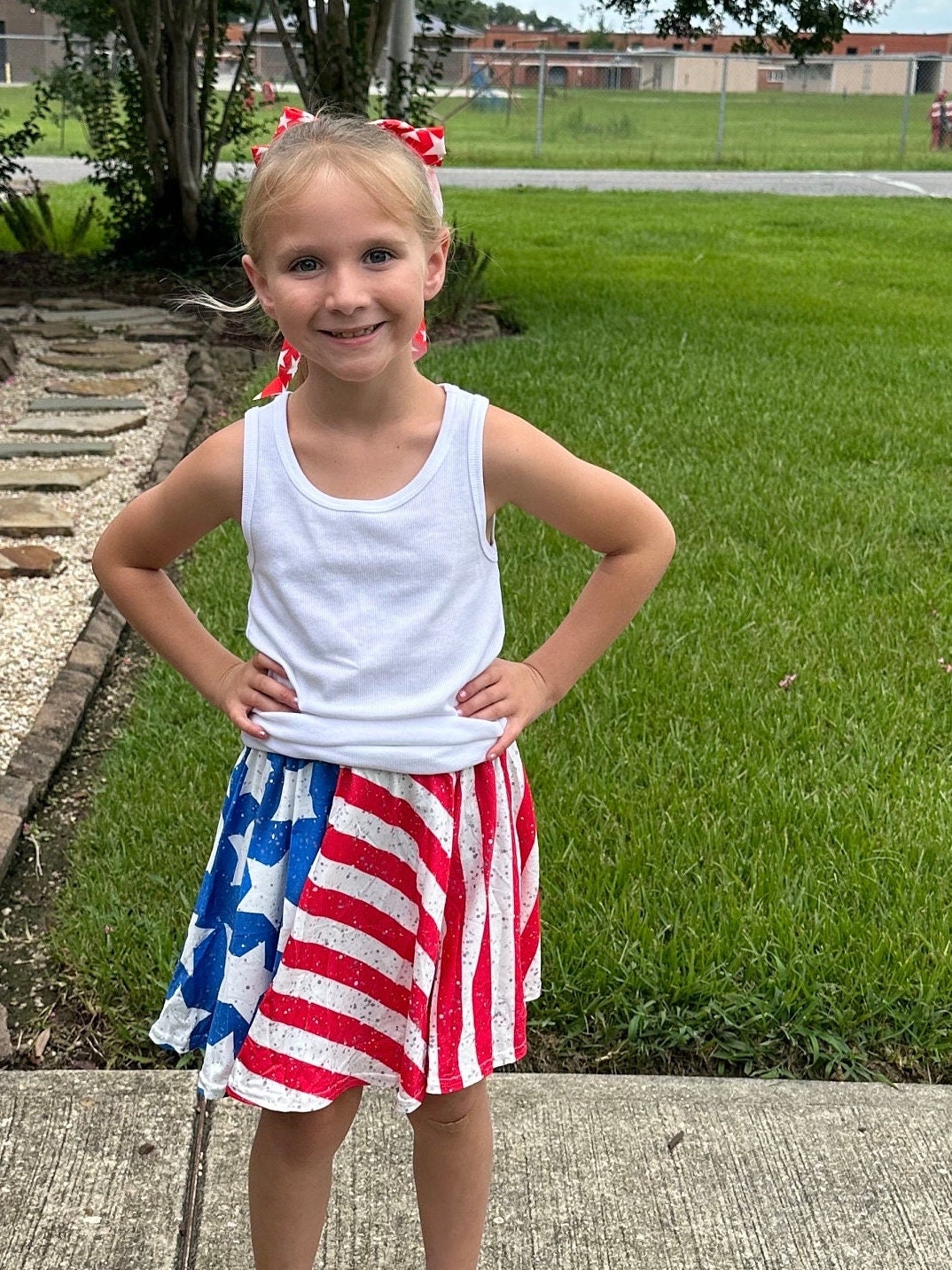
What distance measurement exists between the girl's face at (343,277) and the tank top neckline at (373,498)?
0.09 metres

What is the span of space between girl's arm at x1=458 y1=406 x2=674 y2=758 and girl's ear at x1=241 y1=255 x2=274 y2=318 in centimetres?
27

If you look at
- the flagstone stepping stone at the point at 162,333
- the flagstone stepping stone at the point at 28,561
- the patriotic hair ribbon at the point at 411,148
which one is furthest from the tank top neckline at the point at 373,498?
the flagstone stepping stone at the point at 162,333

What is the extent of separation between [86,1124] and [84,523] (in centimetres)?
310

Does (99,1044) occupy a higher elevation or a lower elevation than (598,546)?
lower

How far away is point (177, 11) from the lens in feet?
29.6

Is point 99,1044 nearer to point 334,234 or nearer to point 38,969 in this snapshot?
point 38,969

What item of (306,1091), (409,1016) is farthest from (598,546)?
(306,1091)

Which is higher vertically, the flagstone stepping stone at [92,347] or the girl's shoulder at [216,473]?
the girl's shoulder at [216,473]

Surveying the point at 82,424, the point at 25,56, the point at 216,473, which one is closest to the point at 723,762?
the point at 216,473

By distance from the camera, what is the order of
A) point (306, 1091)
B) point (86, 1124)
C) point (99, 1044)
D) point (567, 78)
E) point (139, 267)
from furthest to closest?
point (567, 78)
point (139, 267)
point (99, 1044)
point (86, 1124)
point (306, 1091)

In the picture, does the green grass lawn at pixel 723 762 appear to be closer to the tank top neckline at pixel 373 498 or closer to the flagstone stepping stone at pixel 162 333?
the tank top neckline at pixel 373 498

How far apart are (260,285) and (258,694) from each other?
448 mm

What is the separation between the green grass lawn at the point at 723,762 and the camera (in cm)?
231

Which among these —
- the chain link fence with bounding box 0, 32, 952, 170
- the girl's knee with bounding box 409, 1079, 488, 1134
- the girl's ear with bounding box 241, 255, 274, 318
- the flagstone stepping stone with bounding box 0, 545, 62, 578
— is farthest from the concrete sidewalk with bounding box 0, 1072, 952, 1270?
the chain link fence with bounding box 0, 32, 952, 170
